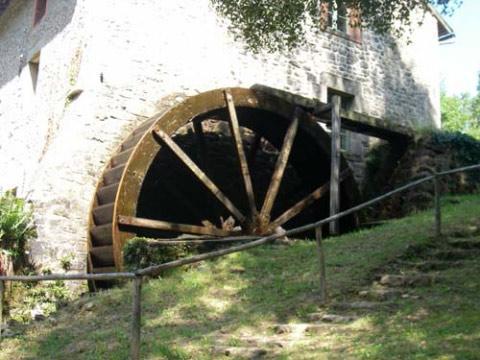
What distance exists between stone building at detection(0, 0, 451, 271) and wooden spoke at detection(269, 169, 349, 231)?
7.43 ft

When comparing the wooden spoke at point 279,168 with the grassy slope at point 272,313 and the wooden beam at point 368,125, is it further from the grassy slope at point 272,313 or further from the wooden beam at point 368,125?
the grassy slope at point 272,313

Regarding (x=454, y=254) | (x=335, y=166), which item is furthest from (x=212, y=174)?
(x=454, y=254)

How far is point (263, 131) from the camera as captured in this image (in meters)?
10.1

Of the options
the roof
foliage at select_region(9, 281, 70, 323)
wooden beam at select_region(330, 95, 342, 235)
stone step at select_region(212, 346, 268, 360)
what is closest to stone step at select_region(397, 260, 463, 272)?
stone step at select_region(212, 346, 268, 360)

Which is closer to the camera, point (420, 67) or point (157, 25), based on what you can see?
point (157, 25)

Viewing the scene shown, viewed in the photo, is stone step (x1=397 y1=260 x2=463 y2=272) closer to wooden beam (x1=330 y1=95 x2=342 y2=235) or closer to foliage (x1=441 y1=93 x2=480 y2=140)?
wooden beam (x1=330 y1=95 x2=342 y2=235)

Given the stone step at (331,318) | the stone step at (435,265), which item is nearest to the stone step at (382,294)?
the stone step at (331,318)

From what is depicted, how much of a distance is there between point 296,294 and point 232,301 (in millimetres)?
598

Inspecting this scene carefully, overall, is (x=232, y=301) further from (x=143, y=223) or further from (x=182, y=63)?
(x=182, y=63)

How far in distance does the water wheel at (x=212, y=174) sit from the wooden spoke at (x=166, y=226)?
13mm

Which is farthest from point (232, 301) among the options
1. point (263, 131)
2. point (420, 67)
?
point (420, 67)

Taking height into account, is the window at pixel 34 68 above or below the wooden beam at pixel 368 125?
above

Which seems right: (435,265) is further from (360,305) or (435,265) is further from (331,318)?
(331,318)

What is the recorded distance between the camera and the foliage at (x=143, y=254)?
21.4 feet
